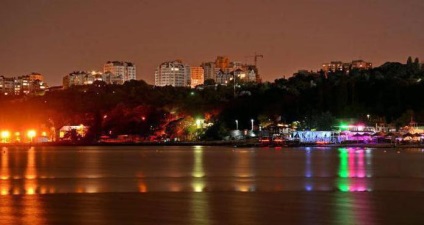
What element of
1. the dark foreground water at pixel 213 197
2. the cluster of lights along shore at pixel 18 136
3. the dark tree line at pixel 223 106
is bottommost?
the dark foreground water at pixel 213 197

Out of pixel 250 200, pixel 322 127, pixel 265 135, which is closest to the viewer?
pixel 250 200

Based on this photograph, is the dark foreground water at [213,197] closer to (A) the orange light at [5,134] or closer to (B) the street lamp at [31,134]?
(B) the street lamp at [31,134]

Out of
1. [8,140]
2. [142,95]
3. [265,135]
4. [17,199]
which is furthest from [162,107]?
[17,199]

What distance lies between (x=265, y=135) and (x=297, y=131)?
6.41 meters

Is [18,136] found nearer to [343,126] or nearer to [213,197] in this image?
[343,126]

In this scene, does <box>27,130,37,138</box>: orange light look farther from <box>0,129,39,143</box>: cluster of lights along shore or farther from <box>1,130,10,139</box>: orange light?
<box>1,130,10,139</box>: orange light

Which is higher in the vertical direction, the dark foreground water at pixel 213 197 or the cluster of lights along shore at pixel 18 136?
the cluster of lights along shore at pixel 18 136

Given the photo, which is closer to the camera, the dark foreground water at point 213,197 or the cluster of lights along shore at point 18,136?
the dark foreground water at point 213,197

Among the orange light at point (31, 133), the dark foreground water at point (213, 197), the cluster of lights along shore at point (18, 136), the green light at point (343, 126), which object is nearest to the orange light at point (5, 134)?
the cluster of lights along shore at point (18, 136)

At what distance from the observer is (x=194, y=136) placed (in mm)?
98062

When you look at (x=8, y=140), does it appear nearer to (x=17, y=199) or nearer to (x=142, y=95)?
(x=142, y=95)

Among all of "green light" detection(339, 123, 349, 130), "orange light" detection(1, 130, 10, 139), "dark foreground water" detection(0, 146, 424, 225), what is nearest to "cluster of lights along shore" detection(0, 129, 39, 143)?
"orange light" detection(1, 130, 10, 139)

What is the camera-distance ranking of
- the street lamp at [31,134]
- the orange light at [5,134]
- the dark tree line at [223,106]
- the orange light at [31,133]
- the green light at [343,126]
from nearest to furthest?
the green light at [343,126] → the dark tree line at [223,106] → the street lamp at [31,134] → the orange light at [31,133] → the orange light at [5,134]

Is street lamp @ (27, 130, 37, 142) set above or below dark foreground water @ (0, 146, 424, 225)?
above
